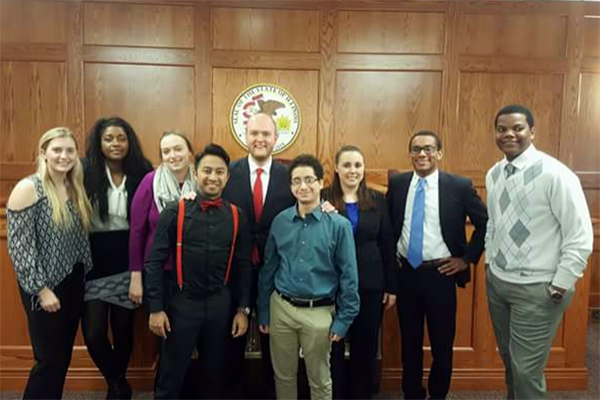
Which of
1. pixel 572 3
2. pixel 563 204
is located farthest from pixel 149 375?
pixel 572 3

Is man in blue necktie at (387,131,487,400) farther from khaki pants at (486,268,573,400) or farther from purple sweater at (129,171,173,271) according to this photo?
purple sweater at (129,171,173,271)

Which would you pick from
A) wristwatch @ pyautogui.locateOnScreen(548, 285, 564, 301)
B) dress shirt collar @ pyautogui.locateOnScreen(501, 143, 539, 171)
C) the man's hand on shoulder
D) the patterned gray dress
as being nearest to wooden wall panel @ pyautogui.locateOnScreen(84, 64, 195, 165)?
the patterned gray dress

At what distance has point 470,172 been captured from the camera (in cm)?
420

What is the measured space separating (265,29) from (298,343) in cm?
290

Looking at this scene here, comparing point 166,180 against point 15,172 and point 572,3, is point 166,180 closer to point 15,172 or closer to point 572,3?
point 15,172

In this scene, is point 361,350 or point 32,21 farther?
point 32,21

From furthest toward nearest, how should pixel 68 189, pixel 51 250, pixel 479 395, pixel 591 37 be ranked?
1. pixel 591 37
2. pixel 479 395
3. pixel 68 189
4. pixel 51 250

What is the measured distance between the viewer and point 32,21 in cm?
386

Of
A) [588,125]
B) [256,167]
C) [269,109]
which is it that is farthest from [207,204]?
[588,125]

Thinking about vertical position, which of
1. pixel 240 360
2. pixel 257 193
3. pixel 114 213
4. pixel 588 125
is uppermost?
pixel 588 125

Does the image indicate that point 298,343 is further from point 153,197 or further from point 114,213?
point 114,213

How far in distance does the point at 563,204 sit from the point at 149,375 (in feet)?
7.87

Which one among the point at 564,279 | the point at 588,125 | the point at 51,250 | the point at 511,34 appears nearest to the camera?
the point at 564,279

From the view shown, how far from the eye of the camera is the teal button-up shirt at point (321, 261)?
6.46ft
